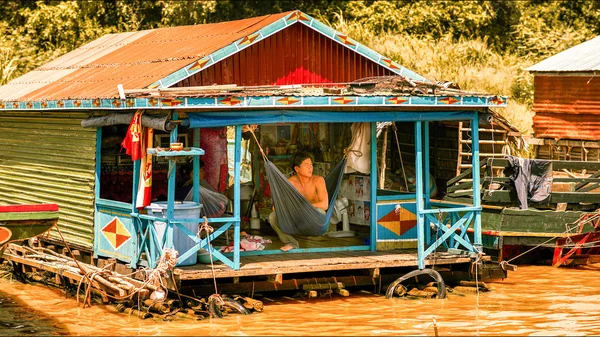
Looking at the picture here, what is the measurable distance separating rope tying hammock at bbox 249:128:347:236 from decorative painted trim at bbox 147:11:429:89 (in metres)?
1.13

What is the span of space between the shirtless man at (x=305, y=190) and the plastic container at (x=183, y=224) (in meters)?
1.70

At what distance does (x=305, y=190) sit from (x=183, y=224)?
2260 mm

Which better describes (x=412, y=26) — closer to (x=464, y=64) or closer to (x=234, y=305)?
(x=464, y=64)

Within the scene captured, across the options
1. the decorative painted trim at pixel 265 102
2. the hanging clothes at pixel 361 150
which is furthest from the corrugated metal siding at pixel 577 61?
the decorative painted trim at pixel 265 102

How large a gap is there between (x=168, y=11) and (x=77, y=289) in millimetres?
18047

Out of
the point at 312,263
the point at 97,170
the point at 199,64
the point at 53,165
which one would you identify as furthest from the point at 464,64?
the point at 312,263

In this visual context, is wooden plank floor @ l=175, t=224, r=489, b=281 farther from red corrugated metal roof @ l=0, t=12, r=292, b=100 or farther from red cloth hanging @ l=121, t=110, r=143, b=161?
red corrugated metal roof @ l=0, t=12, r=292, b=100

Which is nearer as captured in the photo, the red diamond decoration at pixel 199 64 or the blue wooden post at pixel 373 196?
the red diamond decoration at pixel 199 64

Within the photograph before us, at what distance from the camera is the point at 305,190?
51.4 feet

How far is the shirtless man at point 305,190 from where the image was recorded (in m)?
15.6

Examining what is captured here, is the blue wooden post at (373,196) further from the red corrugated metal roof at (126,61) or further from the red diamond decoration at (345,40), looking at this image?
the red corrugated metal roof at (126,61)

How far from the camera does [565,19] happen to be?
3378 cm

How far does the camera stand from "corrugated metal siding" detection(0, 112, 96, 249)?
634 inches

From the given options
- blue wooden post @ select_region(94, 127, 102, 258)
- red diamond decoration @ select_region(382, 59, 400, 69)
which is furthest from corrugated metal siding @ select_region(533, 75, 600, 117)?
blue wooden post @ select_region(94, 127, 102, 258)
